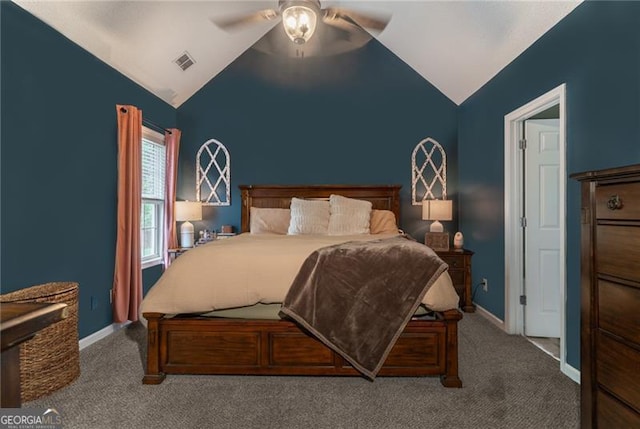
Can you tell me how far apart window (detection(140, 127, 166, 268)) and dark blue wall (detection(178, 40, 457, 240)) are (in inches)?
15.5

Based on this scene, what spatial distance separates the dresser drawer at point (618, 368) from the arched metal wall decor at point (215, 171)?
3.97m

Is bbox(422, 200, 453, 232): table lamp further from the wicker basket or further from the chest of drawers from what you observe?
the wicker basket

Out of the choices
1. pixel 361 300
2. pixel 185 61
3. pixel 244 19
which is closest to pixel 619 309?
pixel 361 300

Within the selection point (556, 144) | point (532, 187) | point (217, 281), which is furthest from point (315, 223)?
point (556, 144)

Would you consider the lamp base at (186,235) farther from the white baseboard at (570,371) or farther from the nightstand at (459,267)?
the white baseboard at (570,371)

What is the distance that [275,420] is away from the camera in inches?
72.0

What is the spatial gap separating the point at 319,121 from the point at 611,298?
12.2 ft

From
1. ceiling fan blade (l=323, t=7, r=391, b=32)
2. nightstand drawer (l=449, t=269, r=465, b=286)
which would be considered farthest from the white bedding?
ceiling fan blade (l=323, t=7, r=391, b=32)

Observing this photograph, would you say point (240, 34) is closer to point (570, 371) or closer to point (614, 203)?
point (614, 203)

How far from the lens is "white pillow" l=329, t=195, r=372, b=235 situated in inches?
143

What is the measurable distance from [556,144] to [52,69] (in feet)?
13.9

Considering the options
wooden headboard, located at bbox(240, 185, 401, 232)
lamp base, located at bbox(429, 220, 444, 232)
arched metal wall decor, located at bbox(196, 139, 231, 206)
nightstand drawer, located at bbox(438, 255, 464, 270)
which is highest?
arched metal wall decor, located at bbox(196, 139, 231, 206)

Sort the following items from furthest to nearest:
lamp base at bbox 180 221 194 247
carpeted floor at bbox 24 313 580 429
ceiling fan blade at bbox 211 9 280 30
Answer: lamp base at bbox 180 221 194 247 → ceiling fan blade at bbox 211 9 280 30 → carpeted floor at bbox 24 313 580 429

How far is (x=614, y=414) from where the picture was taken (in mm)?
1307
